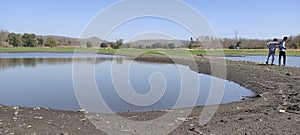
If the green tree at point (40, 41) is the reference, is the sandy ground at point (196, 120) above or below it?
below

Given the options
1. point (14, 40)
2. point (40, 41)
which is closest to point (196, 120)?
point (14, 40)

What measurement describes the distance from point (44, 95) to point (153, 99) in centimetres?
424

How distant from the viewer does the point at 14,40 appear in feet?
350

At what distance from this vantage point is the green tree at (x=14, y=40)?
349ft

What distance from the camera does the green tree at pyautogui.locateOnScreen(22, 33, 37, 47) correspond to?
4267 inches

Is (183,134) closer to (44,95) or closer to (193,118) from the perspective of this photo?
(193,118)

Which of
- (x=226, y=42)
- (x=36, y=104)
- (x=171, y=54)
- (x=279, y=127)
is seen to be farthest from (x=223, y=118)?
(x=226, y=42)

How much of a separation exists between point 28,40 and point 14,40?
14.3ft

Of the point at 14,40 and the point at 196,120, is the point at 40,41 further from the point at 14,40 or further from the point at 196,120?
the point at 196,120

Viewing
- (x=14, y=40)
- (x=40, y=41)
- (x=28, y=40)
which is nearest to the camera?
(x=14, y=40)

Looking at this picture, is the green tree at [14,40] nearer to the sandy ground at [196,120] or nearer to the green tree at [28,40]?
the green tree at [28,40]

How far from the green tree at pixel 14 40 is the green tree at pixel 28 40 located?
151 centimetres

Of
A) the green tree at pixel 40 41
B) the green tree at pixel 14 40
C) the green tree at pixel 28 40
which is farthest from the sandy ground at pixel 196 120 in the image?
the green tree at pixel 40 41

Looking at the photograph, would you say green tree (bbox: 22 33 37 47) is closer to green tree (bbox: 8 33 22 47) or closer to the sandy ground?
green tree (bbox: 8 33 22 47)
